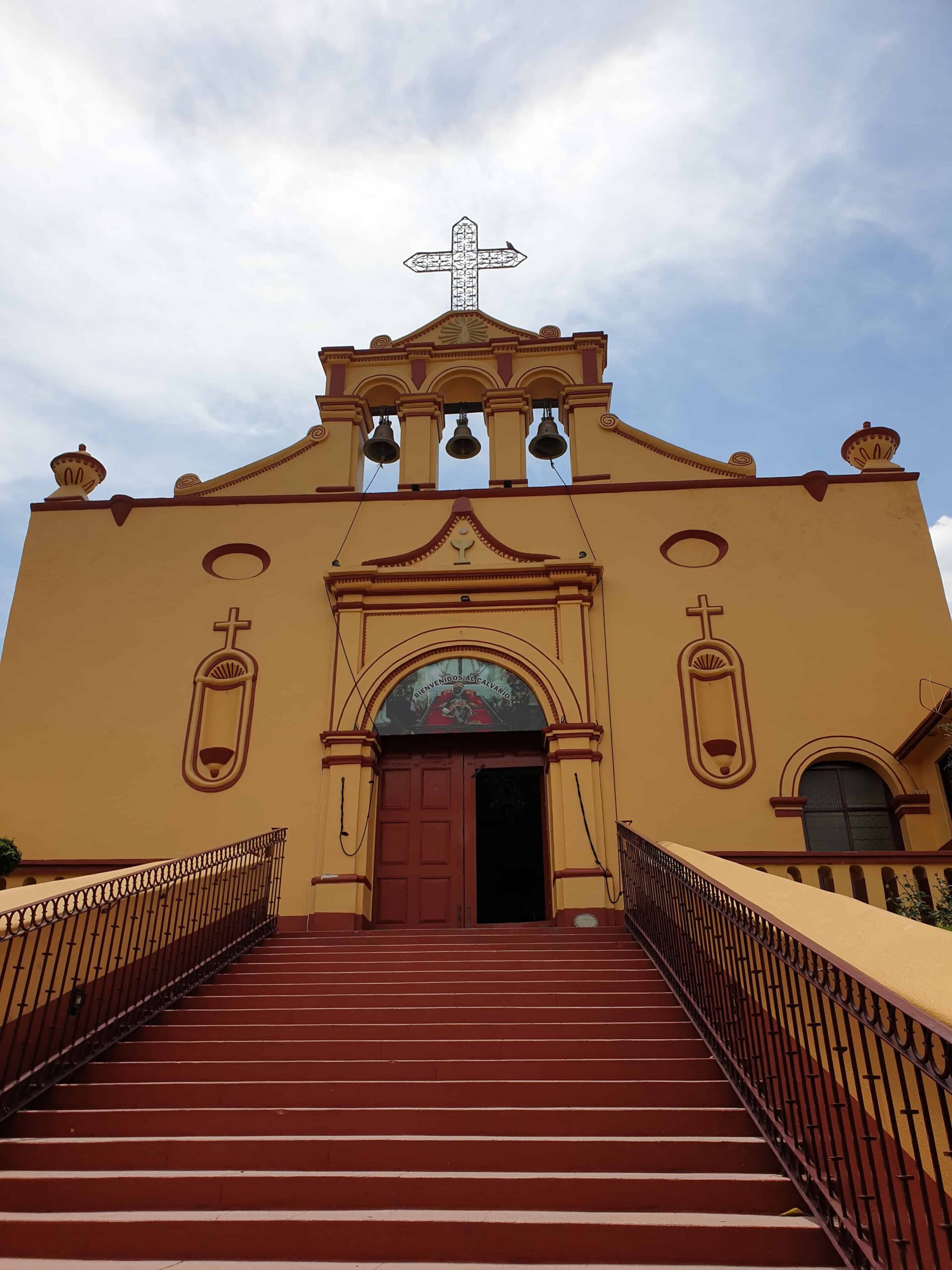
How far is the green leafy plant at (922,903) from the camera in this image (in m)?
8.62

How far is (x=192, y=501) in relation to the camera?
1409 cm

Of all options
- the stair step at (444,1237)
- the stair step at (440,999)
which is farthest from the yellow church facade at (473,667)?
the stair step at (444,1237)

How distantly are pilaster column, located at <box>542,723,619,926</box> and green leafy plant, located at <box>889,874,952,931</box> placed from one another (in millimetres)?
3118

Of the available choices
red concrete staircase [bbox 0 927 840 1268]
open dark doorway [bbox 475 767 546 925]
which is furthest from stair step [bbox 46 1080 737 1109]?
open dark doorway [bbox 475 767 546 925]

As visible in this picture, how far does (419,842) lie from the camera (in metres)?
12.0

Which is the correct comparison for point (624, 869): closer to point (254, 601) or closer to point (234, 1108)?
point (234, 1108)

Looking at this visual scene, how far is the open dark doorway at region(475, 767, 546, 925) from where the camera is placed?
42.0ft

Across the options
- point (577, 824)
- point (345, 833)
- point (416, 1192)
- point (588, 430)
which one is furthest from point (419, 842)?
point (416, 1192)

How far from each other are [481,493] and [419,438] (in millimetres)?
1538

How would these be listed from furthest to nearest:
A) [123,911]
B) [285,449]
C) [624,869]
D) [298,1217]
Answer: [285,449] < [624,869] < [123,911] < [298,1217]

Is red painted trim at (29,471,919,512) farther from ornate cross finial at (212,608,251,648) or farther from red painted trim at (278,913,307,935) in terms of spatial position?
red painted trim at (278,913,307,935)

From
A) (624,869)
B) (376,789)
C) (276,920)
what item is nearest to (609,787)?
(624,869)

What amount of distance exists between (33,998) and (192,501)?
8.99m

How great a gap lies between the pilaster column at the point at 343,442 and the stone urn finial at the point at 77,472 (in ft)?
11.1
